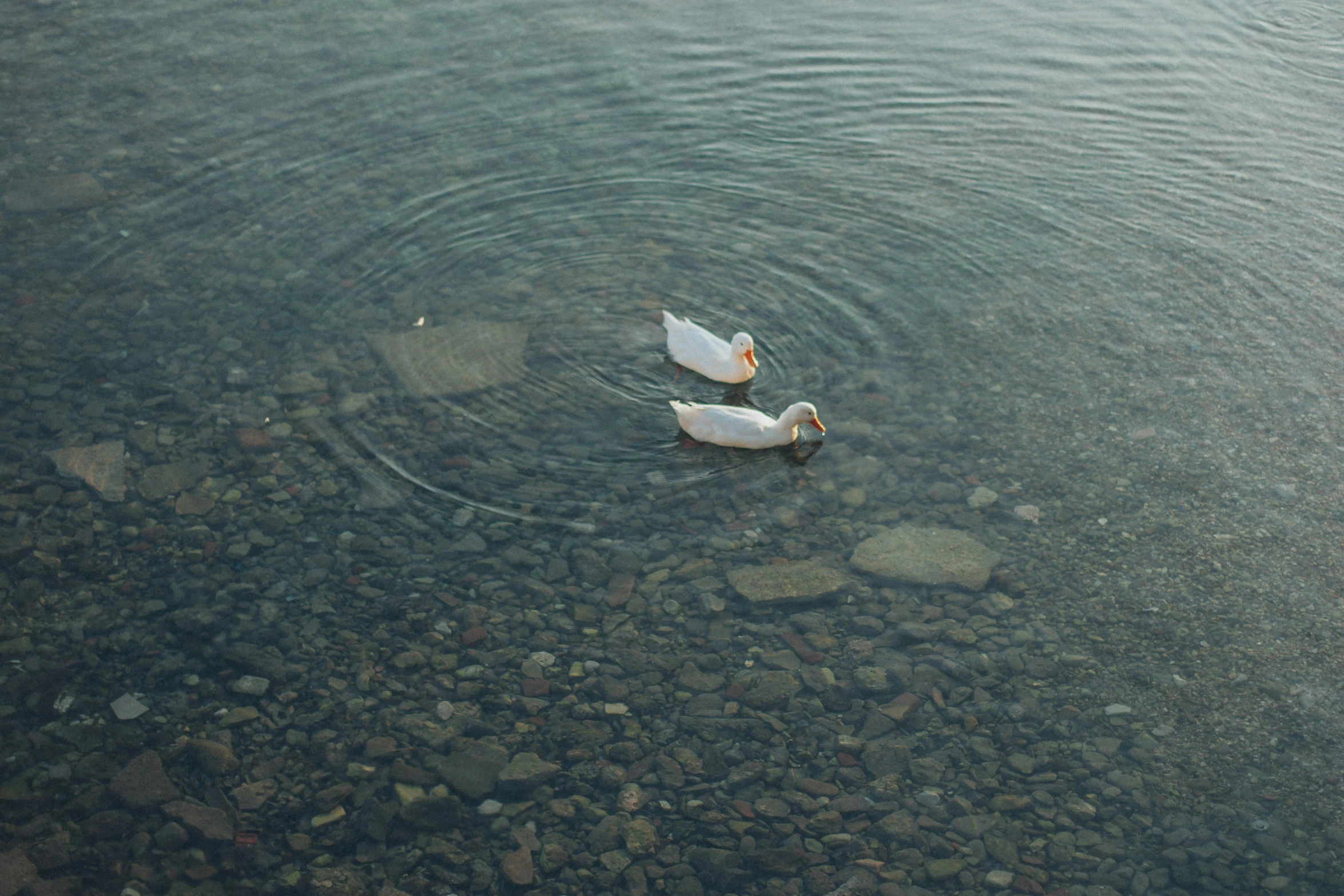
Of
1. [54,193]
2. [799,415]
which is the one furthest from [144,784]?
[54,193]

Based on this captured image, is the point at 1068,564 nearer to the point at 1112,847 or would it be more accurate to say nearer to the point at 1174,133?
the point at 1112,847

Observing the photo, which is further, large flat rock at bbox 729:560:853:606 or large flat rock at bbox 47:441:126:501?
large flat rock at bbox 47:441:126:501

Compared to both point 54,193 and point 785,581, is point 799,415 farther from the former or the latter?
point 54,193

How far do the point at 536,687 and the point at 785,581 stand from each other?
65.7 inches

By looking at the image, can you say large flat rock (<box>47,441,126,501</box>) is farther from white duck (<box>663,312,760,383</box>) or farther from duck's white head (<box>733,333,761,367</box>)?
duck's white head (<box>733,333,761,367</box>)

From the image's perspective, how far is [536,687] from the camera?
5914mm

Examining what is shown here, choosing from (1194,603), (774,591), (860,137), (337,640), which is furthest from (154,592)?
(860,137)

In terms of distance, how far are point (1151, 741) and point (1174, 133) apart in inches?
313

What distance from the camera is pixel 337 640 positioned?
610 centimetres

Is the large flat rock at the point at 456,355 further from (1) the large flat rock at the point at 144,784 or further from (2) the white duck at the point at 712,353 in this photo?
(1) the large flat rock at the point at 144,784

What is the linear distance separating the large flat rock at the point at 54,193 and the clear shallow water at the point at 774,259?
193mm

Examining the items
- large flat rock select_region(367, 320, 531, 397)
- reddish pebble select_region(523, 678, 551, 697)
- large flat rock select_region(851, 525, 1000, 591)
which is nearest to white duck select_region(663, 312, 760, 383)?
large flat rock select_region(367, 320, 531, 397)

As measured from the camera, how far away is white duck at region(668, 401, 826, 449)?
739 cm

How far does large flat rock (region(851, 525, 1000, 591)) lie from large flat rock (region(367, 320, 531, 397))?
2.96 metres
